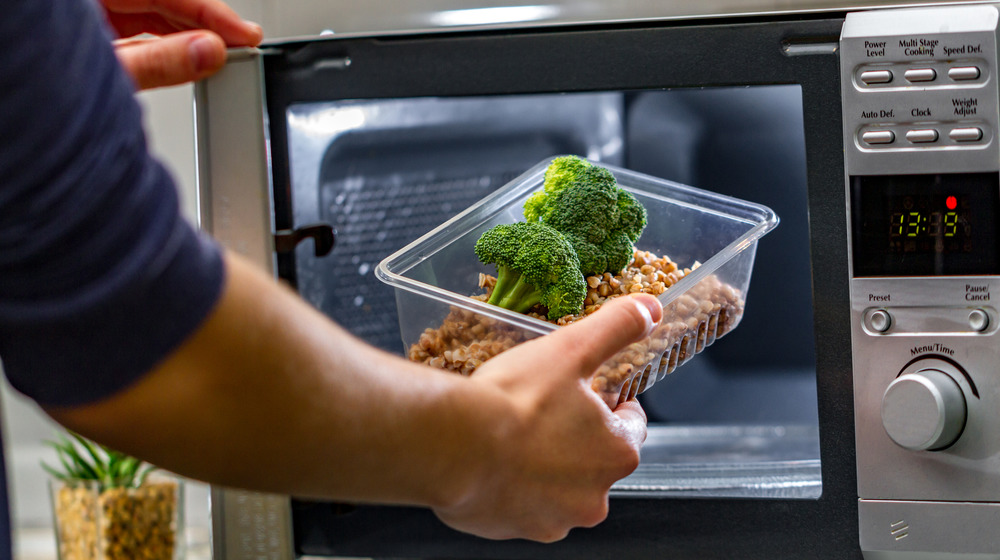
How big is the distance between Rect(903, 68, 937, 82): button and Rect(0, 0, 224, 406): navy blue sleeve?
62cm

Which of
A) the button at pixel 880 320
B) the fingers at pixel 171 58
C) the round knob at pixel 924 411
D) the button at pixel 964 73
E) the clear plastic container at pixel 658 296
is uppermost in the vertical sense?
the fingers at pixel 171 58

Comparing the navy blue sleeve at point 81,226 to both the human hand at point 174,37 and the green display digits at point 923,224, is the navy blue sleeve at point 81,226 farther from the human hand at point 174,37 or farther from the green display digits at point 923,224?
the green display digits at point 923,224

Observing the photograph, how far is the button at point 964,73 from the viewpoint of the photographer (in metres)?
0.73

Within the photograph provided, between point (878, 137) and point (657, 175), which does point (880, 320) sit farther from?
point (657, 175)

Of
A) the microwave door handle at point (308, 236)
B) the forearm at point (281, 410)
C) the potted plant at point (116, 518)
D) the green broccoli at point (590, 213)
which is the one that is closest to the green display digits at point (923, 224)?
the green broccoli at point (590, 213)

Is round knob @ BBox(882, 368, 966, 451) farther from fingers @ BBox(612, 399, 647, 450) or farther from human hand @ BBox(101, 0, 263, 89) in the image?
human hand @ BBox(101, 0, 263, 89)

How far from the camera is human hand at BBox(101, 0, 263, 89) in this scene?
0.78 m

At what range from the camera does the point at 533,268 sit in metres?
0.73

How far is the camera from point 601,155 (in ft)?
4.03

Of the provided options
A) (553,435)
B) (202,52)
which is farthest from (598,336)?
(202,52)

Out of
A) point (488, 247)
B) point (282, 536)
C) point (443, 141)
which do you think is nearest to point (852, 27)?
point (488, 247)

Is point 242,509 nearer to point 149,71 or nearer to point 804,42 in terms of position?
point 149,71

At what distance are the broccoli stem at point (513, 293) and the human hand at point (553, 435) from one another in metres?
0.10

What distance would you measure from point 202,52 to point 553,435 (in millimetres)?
485
